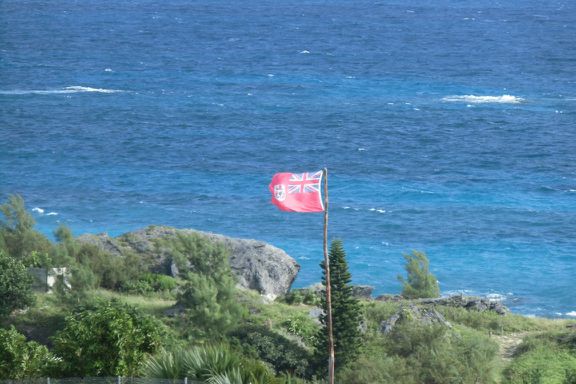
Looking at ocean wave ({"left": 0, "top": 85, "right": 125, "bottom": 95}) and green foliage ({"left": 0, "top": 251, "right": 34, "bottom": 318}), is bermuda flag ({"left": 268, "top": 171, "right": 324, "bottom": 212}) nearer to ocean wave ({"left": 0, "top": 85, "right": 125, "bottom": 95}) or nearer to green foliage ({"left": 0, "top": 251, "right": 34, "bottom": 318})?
green foliage ({"left": 0, "top": 251, "right": 34, "bottom": 318})

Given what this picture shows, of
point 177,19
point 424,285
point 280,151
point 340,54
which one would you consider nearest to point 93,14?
point 177,19

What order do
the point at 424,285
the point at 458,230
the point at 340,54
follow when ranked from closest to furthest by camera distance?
1. the point at 424,285
2. the point at 458,230
3. the point at 340,54

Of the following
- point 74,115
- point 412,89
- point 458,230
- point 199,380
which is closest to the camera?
point 199,380

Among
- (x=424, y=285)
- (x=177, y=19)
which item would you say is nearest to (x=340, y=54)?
(x=177, y=19)

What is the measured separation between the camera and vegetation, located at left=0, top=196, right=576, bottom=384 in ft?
92.1

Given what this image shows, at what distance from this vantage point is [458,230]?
72750 millimetres

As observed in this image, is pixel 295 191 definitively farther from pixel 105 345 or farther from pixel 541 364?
pixel 541 364

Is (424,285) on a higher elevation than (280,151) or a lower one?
lower

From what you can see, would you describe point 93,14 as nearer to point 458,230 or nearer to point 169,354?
point 458,230

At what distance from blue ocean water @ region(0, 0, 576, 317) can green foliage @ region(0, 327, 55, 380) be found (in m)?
36.3

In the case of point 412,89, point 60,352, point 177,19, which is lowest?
point 60,352

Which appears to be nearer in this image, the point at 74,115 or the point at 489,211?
the point at 489,211

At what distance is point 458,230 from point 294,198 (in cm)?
4625

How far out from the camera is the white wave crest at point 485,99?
113062mm
